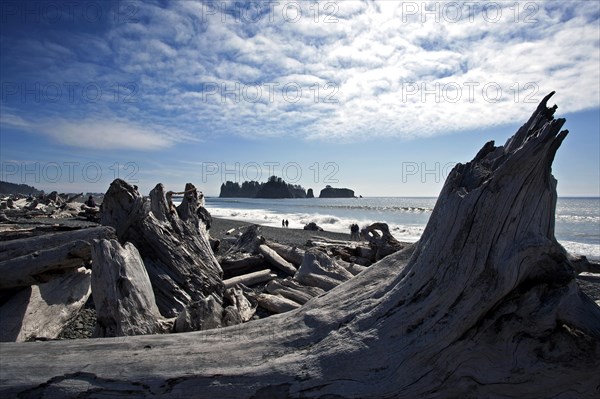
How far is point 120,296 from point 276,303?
2346 millimetres

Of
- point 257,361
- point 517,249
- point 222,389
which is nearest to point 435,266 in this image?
point 517,249

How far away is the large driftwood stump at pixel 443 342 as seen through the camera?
220 centimetres

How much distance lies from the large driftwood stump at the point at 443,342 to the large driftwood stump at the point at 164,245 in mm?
2456

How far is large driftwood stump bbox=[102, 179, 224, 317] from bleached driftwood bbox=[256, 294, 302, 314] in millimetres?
627

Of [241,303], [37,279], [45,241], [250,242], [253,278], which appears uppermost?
[45,241]

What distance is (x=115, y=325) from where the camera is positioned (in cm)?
344

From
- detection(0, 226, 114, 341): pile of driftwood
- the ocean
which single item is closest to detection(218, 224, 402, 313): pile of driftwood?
detection(0, 226, 114, 341): pile of driftwood

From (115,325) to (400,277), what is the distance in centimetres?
259

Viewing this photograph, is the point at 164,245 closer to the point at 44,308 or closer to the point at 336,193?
the point at 44,308

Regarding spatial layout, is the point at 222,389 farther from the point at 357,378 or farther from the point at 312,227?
the point at 312,227

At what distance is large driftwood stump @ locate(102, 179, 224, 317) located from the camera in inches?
197

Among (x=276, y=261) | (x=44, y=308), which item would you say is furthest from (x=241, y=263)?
(x=44, y=308)

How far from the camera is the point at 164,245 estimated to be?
5312 millimetres

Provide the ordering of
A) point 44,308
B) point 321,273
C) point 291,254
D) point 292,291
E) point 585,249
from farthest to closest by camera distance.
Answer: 1. point 585,249
2. point 291,254
3. point 321,273
4. point 292,291
5. point 44,308
